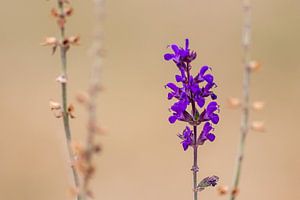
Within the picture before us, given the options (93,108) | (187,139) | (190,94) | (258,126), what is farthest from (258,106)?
(187,139)

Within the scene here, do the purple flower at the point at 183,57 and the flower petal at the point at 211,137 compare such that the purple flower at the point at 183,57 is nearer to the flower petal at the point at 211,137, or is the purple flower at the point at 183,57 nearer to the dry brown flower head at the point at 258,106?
the flower petal at the point at 211,137

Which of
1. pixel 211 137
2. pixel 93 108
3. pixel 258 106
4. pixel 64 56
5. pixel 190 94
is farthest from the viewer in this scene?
pixel 211 137

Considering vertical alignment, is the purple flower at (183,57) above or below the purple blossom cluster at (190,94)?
above

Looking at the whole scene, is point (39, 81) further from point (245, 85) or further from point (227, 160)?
Answer: point (245, 85)

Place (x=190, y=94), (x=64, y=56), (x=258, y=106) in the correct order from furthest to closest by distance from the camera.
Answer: (x=190, y=94), (x=64, y=56), (x=258, y=106)

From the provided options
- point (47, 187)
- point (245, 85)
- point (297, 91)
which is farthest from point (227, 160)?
point (245, 85)

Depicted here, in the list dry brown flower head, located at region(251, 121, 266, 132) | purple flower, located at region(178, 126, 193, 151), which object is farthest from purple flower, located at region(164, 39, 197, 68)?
dry brown flower head, located at region(251, 121, 266, 132)

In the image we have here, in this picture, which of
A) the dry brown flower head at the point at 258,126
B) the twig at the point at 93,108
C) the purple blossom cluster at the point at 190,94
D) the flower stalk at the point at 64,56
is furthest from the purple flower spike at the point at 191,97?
the twig at the point at 93,108

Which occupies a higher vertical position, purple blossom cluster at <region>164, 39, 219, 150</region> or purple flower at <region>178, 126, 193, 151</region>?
purple blossom cluster at <region>164, 39, 219, 150</region>

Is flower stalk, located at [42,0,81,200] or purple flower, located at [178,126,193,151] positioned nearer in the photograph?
flower stalk, located at [42,0,81,200]

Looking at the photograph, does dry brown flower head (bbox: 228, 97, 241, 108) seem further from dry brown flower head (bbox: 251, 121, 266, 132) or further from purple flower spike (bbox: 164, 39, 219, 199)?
purple flower spike (bbox: 164, 39, 219, 199)

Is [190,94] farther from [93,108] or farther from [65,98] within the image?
[93,108]
